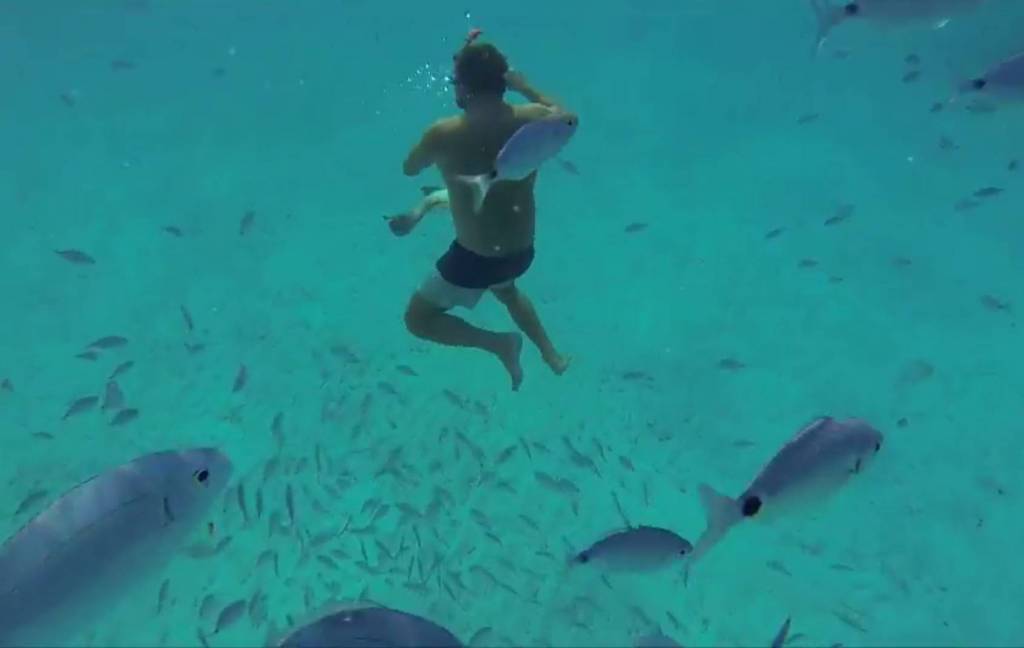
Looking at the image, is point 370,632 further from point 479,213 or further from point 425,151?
point 479,213

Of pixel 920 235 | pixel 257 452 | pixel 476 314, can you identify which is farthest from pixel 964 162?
pixel 257 452

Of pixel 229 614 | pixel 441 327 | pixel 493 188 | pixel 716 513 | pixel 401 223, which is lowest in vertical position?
pixel 229 614

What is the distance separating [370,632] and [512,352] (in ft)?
13.3

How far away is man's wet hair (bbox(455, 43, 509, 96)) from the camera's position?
4648 millimetres

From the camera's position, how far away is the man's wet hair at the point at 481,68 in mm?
4648

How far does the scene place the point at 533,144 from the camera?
13.3ft

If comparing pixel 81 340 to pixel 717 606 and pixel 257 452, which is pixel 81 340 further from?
pixel 717 606

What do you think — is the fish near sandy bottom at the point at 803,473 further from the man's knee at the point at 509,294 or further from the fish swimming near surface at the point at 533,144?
the man's knee at the point at 509,294

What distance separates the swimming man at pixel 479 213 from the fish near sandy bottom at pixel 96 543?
108 inches

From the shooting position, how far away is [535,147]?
161 inches

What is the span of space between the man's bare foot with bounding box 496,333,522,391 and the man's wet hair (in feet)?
6.37

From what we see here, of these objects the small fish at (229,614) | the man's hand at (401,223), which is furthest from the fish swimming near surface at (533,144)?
the small fish at (229,614)

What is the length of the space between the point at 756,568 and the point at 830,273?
21.4ft

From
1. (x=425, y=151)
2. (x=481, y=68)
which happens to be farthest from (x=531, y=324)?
(x=481, y=68)
